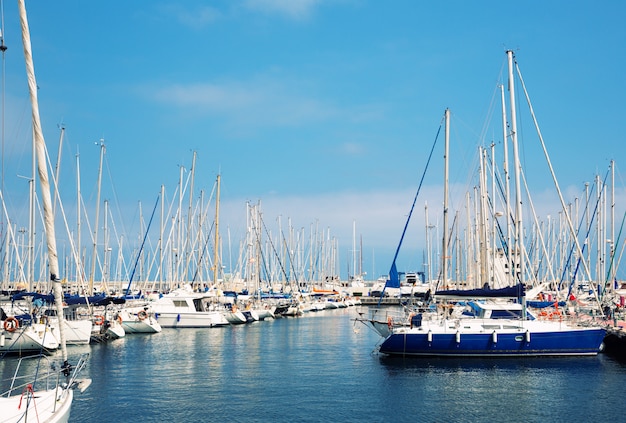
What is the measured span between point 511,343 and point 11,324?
31.6 meters

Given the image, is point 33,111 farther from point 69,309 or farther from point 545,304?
point 545,304

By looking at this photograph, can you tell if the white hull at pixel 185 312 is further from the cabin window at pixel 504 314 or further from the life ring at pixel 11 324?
the cabin window at pixel 504 314

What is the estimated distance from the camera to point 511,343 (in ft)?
122

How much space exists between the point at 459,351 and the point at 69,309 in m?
28.0

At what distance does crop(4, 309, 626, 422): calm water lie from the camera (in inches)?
993

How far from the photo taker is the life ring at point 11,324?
39.2m

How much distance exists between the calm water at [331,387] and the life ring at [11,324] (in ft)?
13.3

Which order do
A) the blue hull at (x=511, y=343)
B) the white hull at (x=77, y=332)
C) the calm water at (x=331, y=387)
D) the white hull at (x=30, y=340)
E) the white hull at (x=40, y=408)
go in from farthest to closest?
1. the white hull at (x=77, y=332)
2. the white hull at (x=30, y=340)
3. the blue hull at (x=511, y=343)
4. the calm water at (x=331, y=387)
5. the white hull at (x=40, y=408)

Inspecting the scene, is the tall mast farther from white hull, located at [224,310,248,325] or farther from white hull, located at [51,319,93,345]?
white hull, located at [224,310,248,325]

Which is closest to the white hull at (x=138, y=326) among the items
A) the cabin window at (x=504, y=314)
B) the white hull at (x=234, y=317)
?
the white hull at (x=234, y=317)

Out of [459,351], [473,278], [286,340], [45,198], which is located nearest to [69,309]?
[286,340]

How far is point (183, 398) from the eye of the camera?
2792 cm

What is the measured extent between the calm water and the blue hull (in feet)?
2.08

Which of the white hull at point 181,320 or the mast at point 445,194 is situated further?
the white hull at point 181,320
